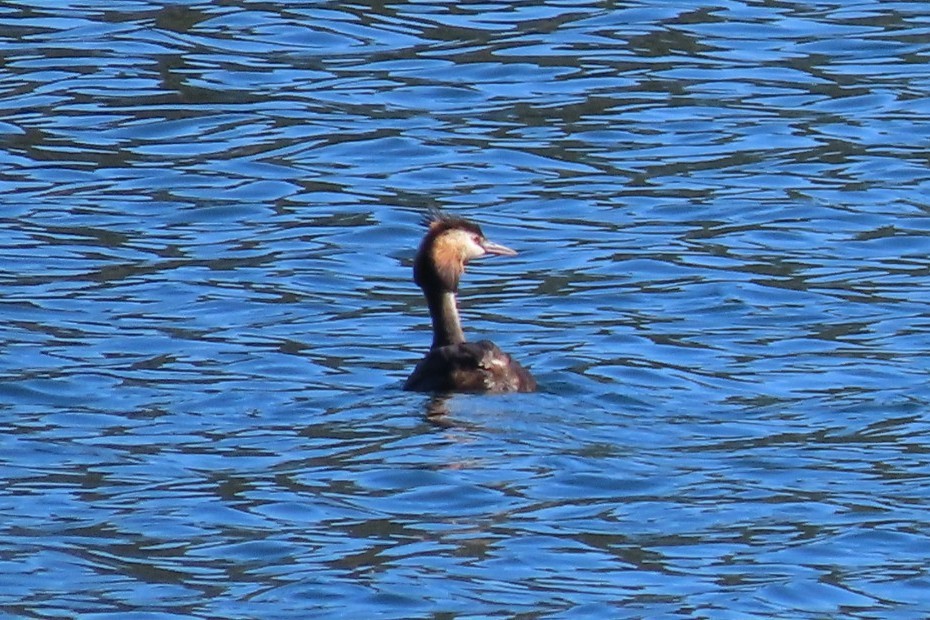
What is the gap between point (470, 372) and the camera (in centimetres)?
1212

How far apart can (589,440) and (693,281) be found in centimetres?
338

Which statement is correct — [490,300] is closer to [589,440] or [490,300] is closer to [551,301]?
[551,301]

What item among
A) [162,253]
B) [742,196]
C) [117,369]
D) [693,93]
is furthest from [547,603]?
[693,93]

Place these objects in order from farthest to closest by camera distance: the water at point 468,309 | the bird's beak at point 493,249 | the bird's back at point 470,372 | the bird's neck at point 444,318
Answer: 1. the bird's beak at point 493,249
2. the bird's neck at point 444,318
3. the bird's back at point 470,372
4. the water at point 468,309

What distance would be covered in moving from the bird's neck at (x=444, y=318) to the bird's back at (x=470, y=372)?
66 cm

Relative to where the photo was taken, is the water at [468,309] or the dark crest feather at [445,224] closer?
the water at [468,309]

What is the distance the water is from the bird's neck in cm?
38

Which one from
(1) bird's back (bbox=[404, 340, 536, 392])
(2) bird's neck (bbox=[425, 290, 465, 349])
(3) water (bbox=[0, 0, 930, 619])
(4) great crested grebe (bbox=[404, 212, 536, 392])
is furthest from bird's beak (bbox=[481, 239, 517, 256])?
(1) bird's back (bbox=[404, 340, 536, 392])

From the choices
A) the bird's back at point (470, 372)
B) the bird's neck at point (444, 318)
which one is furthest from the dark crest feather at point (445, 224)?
the bird's back at point (470, 372)

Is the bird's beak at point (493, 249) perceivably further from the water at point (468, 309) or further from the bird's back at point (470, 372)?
the bird's back at point (470, 372)

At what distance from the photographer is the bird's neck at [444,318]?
13.0 meters

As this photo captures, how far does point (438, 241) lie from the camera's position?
13.1m

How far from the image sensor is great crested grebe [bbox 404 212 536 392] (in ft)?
39.7

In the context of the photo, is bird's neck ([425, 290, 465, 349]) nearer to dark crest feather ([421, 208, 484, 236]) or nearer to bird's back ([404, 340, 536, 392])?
dark crest feather ([421, 208, 484, 236])
